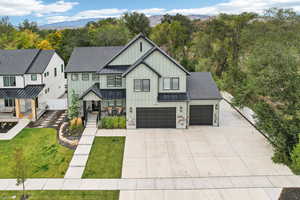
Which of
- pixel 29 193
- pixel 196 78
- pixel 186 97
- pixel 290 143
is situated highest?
pixel 196 78

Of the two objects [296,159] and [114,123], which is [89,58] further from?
[296,159]

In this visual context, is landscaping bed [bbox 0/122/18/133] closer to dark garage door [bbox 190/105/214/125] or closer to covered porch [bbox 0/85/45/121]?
covered porch [bbox 0/85/45/121]

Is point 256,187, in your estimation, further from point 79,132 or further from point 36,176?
point 79,132

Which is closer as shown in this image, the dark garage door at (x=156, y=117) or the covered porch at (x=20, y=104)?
the dark garage door at (x=156, y=117)

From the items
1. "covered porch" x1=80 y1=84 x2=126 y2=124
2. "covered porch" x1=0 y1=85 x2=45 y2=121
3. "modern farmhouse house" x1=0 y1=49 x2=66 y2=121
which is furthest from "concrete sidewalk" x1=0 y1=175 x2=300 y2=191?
"modern farmhouse house" x1=0 y1=49 x2=66 y2=121

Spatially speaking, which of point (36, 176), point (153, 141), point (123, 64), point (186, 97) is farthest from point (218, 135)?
point (36, 176)

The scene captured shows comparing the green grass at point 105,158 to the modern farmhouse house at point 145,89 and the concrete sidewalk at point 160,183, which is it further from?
the modern farmhouse house at point 145,89

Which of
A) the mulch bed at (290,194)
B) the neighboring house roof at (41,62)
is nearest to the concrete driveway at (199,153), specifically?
the mulch bed at (290,194)
